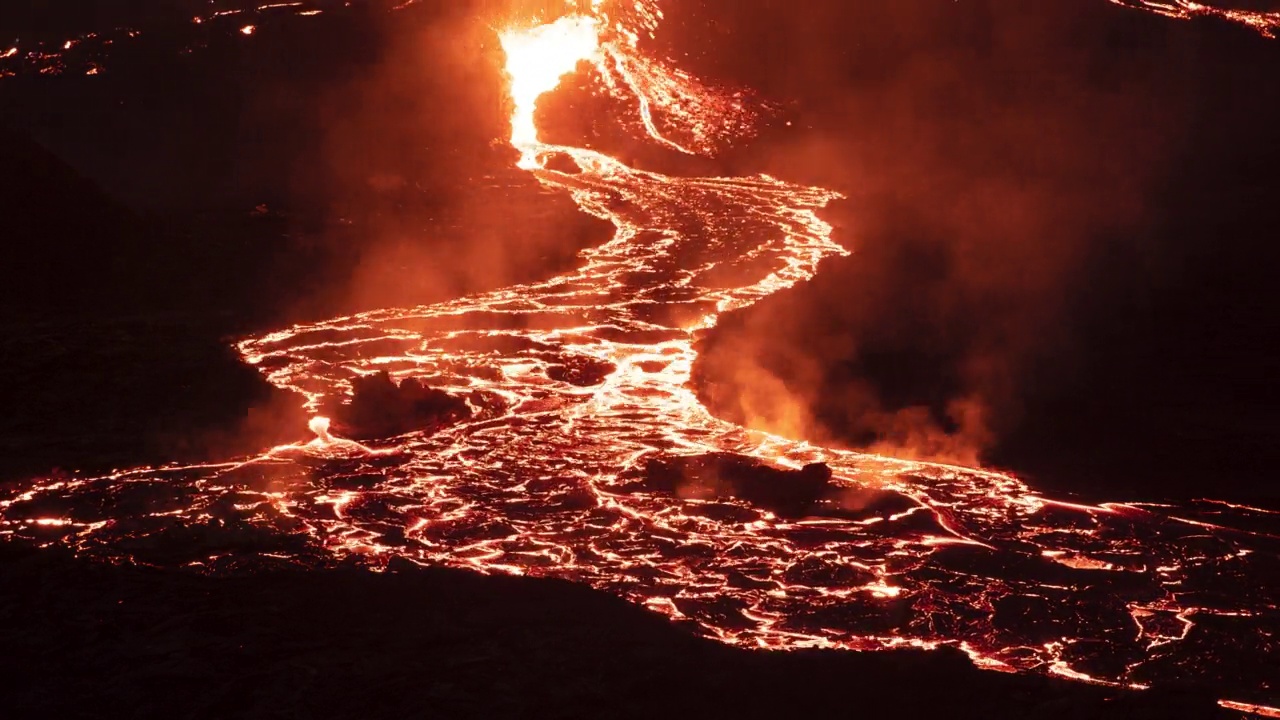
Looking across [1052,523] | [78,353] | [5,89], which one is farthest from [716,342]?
[5,89]

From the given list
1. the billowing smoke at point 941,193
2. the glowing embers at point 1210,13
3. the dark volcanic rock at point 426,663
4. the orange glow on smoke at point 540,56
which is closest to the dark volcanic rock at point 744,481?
the billowing smoke at point 941,193

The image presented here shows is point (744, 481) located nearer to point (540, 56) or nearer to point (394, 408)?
point (394, 408)

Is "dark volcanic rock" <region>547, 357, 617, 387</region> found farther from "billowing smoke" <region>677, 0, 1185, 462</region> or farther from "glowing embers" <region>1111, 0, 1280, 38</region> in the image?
"glowing embers" <region>1111, 0, 1280, 38</region>

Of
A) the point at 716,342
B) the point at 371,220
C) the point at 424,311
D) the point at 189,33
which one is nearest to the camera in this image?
the point at 716,342

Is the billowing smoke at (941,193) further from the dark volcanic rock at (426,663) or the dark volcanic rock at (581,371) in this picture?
the dark volcanic rock at (426,663)

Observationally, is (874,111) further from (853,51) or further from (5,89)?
(5,89)

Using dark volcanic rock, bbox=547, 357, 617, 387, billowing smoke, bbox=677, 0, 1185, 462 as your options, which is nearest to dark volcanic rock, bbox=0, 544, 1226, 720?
billowing smoke, bbox=677, 0, 1185, 462

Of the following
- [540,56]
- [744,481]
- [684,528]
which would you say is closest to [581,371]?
[744,481]
